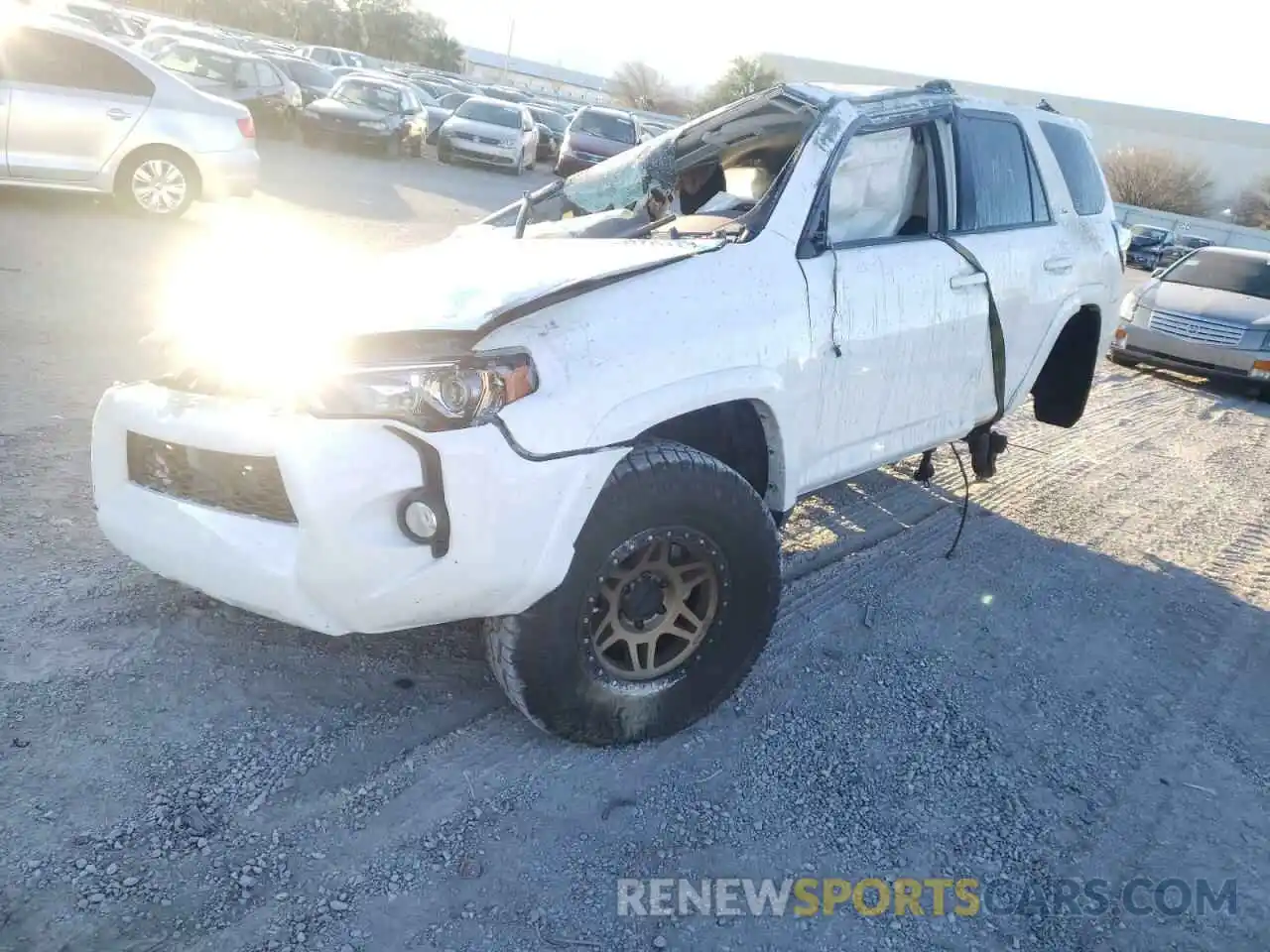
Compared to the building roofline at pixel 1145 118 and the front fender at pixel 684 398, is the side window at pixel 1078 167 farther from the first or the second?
the building roofline at pixel 1145 118

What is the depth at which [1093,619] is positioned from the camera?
4.32m

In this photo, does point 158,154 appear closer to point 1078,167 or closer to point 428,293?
point 428,293

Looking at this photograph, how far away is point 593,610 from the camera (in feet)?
9.20

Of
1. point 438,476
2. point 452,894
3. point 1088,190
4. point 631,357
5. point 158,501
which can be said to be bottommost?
point 452,894

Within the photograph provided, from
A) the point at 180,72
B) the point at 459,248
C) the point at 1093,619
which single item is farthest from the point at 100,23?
the point at 1093,619

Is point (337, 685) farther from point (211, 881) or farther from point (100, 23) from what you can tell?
point (100, 23)

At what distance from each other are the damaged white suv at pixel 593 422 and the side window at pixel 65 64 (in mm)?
7085

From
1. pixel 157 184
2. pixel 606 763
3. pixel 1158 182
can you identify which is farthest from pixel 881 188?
pixel 1158 182

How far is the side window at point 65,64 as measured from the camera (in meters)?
8.61

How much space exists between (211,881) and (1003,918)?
1.97 metres

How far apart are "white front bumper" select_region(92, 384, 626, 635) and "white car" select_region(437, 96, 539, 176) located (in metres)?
20.0

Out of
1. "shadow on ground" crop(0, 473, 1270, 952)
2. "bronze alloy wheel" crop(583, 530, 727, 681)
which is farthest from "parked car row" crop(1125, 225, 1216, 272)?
"bronze alloy wheel" crop(583, 530, 727, 681)

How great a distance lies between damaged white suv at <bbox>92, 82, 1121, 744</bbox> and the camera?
2.49m

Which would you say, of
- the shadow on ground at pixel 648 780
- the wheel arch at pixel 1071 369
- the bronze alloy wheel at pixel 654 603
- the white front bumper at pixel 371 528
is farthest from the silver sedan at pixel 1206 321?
the white front bumper at pixel 371 528
